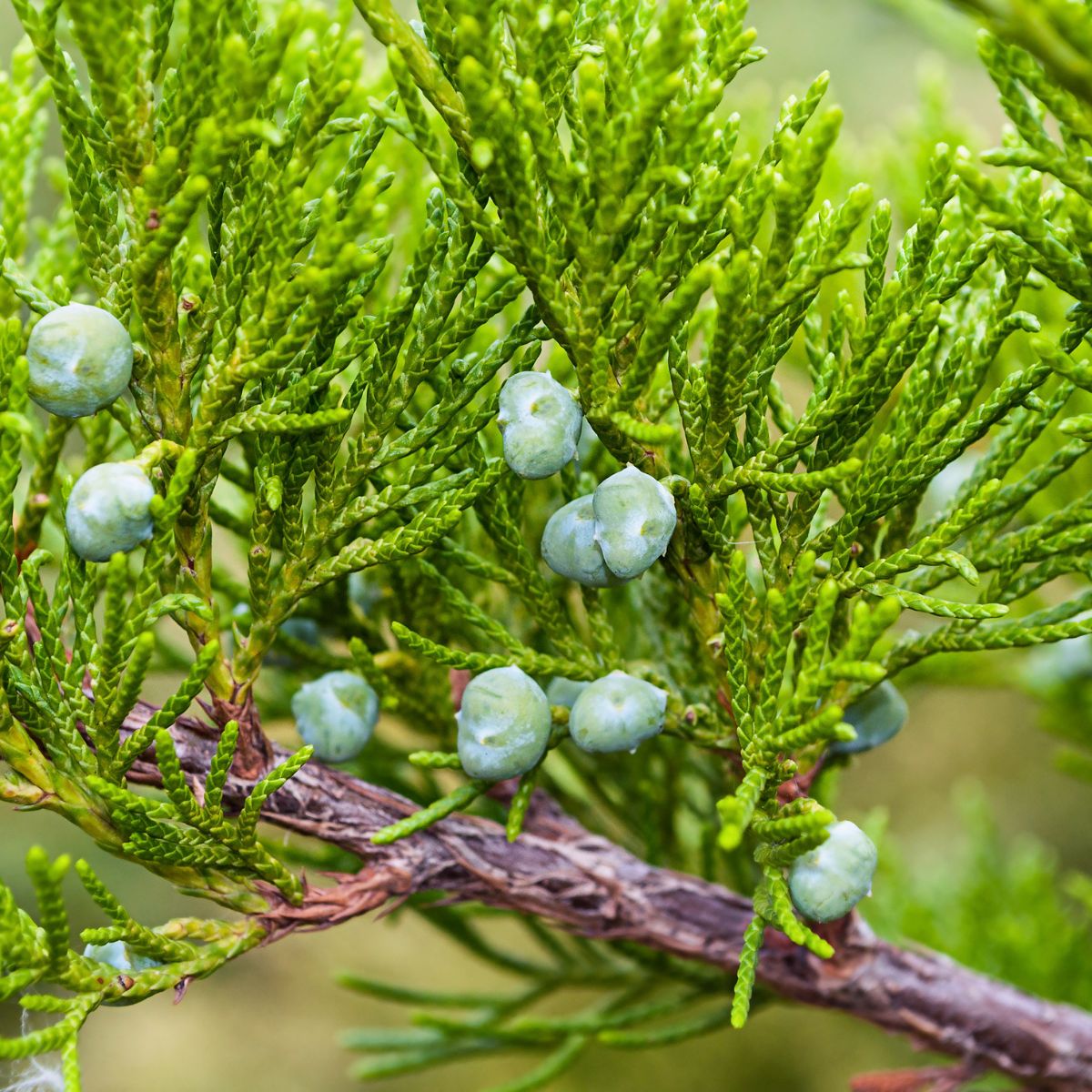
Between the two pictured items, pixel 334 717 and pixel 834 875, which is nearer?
pixel 834 875

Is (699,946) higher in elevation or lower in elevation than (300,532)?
lower

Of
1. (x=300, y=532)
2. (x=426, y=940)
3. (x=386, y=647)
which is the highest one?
(x=300, y=532)

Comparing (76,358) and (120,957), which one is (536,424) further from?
(120,957)

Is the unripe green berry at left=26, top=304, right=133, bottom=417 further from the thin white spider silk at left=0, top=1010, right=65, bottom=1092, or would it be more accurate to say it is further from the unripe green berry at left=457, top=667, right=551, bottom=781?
the thin white spider silk at left=0, top=1010, right=65, bottom=1092

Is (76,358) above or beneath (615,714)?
above

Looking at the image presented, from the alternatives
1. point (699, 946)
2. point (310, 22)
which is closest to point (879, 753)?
point (699, 946)

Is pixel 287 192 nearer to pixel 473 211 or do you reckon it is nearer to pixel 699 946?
pixel 473 211

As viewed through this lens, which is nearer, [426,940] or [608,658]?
[608,658]

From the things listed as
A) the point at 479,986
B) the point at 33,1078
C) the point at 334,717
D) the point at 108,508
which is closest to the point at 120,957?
the point at 33,1078
